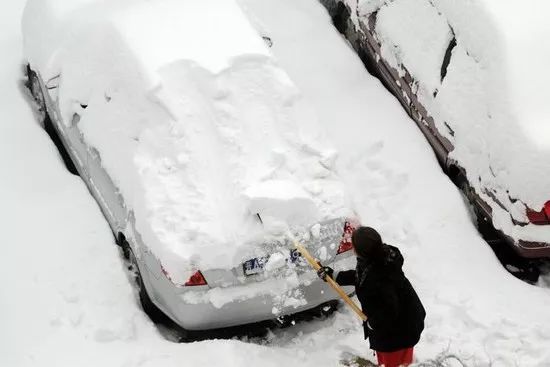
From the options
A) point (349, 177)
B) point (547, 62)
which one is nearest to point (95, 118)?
point (349, 177)

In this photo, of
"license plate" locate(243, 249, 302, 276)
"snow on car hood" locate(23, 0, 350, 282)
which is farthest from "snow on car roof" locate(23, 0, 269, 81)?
"license plate" locate(243, 249, 302, 276)

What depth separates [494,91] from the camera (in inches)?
244

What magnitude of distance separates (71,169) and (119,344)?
2305 mm

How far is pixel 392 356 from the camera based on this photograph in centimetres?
517

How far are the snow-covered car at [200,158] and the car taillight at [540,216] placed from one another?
58.1 inches

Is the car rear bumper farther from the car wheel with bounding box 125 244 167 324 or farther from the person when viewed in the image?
the person

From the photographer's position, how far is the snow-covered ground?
5.40 m

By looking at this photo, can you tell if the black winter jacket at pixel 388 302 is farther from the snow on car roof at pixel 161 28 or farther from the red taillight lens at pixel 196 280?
the snow on car roof at pixel 161 28

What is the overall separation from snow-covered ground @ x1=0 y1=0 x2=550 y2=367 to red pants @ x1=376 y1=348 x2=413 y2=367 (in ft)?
1.32

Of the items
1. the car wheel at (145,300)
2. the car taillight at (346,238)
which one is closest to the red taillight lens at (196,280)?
the car wheel at (145,300)

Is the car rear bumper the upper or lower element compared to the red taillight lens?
lower

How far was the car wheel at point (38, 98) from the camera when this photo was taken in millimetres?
7504

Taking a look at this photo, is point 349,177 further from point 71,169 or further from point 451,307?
point 71,169

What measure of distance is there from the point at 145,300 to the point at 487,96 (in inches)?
128
